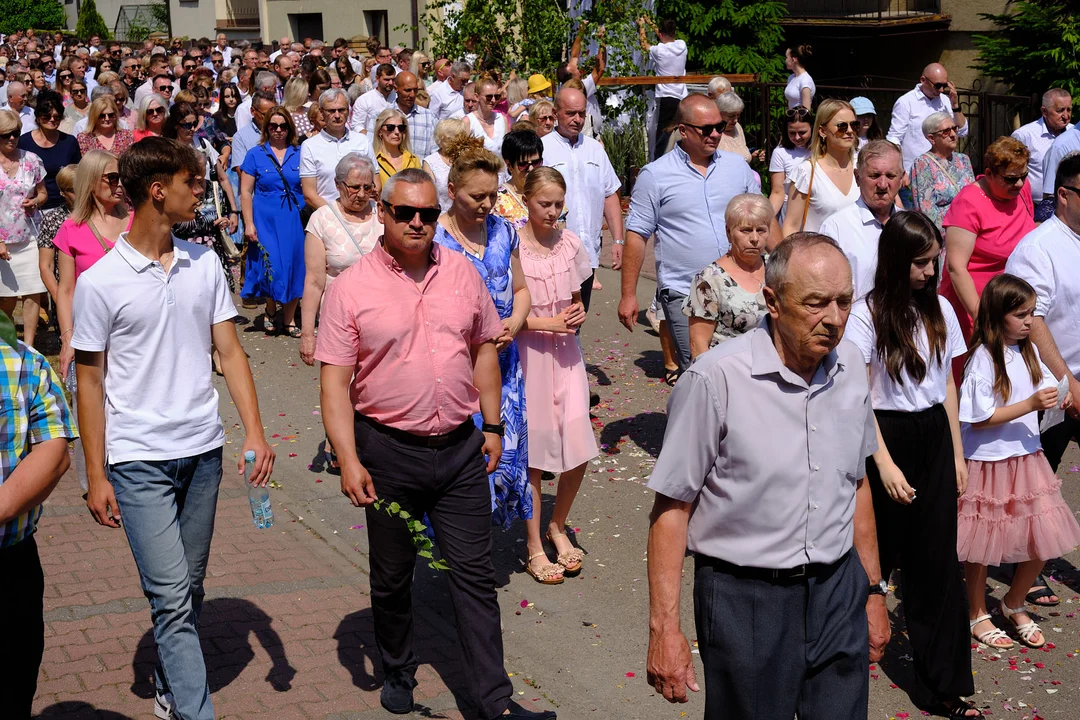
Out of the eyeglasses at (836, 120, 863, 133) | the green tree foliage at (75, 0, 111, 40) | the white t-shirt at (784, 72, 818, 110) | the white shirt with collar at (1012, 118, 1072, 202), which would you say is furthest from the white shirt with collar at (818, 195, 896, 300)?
the green tree foliage at (75, 0, 111, 40)

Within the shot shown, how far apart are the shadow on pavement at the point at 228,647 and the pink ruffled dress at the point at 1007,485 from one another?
10.3ft

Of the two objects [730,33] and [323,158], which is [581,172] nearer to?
[323,158]

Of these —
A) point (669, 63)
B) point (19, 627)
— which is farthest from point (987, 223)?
point (669, 63)

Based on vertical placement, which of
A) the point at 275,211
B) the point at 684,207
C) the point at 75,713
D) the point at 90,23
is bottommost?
the point at 75,713

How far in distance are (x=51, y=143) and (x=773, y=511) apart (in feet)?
30.8

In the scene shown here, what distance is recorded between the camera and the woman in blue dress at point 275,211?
11508 millimetres

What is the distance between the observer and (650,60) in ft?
56.6

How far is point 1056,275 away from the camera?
6.34m

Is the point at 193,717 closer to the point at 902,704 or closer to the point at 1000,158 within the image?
the point at 902,704

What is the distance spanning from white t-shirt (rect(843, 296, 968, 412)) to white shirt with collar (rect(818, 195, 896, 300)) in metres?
0.56

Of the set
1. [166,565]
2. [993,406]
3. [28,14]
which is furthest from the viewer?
[28,14]

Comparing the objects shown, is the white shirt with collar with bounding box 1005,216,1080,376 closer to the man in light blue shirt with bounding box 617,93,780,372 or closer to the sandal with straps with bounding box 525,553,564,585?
the man in light blue shirt with bounding box 617,93,780,372

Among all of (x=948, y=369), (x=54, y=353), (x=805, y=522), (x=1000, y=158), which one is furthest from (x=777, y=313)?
(x=54, y=353)

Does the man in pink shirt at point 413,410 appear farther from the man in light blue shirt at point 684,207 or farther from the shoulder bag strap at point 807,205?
the shoulder bag strap at point 807,205
